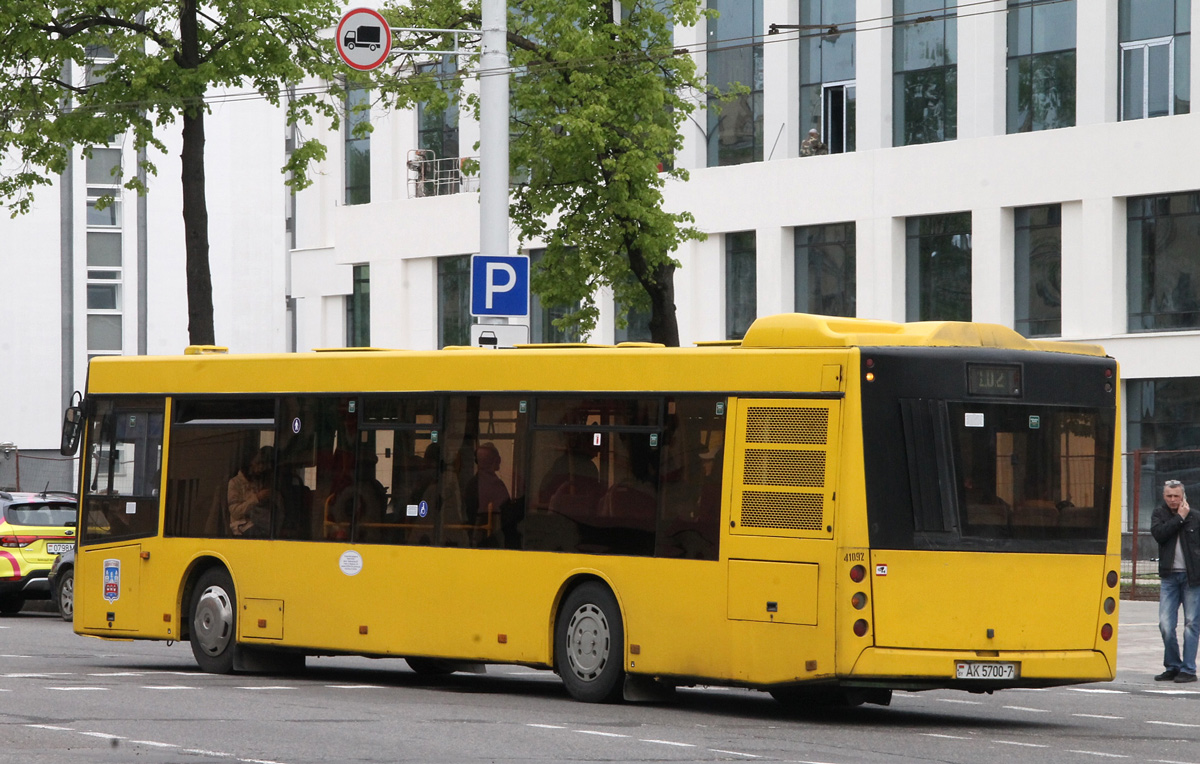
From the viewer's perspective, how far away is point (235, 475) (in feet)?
54.7

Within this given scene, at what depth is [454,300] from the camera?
45.2 meters

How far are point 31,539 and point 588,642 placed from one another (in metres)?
14.1

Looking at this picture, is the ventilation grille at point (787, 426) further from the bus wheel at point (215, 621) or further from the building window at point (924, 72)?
the building window at point (924, 72)

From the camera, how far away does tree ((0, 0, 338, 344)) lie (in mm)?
26625

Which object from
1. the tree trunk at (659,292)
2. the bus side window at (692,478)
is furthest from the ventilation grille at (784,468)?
the tree trunk at (659,292)

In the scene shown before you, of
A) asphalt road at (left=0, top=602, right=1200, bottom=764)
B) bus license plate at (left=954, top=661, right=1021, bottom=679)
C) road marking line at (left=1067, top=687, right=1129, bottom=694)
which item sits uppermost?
bus license plate at (left=954, top=661, right=1021, bottom=679)

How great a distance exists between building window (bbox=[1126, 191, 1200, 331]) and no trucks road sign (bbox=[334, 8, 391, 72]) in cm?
1802

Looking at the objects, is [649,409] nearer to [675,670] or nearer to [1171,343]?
[675,670]

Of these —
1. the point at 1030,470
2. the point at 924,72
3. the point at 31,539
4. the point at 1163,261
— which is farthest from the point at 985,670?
the point at 924,72

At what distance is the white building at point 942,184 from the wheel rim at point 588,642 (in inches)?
758

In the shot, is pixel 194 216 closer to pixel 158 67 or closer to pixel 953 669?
pixel 158 67

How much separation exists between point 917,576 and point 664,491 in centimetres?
196

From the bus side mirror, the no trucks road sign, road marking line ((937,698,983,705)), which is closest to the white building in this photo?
the no trucks road sign

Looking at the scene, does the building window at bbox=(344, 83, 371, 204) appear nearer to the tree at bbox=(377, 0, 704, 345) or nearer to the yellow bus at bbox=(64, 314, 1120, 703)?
the tree at bbox=(377, 0, 704, 345)
